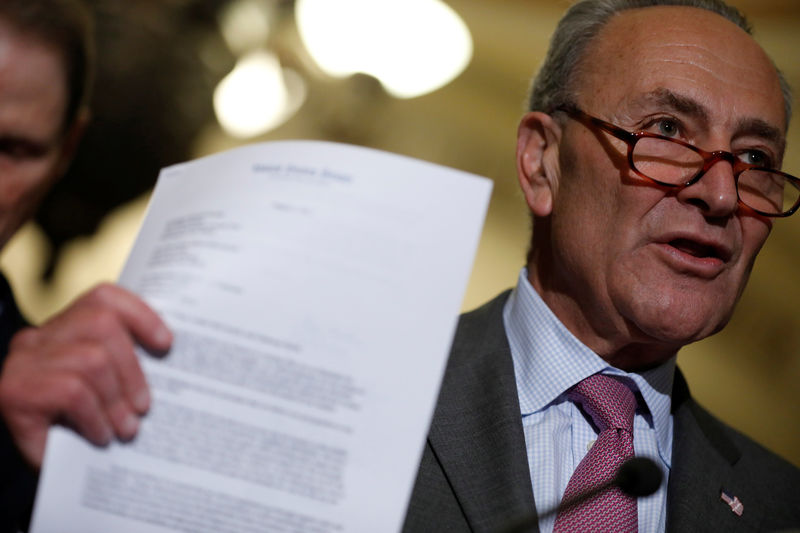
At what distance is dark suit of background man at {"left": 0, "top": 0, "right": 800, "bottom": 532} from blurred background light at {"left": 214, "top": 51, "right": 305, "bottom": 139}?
1784 millimetres

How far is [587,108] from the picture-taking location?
4.22 ft

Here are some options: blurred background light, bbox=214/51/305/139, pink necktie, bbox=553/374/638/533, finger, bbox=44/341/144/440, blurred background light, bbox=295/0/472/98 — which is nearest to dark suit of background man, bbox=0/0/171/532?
finger, bbox=44/341/144/440

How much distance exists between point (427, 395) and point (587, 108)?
0.75 metres

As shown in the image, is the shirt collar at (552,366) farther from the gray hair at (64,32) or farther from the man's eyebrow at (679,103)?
the gray hair at (64,32)

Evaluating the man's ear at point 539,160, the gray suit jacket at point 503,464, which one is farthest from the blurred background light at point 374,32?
the gray suit jacket at point 503,464

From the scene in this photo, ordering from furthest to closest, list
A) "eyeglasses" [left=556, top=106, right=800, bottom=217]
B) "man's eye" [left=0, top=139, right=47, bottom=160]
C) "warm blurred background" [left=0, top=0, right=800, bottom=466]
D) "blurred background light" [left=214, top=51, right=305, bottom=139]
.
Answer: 1. "blurred background light" [left=214, top=51, right=305, bottom=139]
2. "warm blurred background" [left=0, top=0, right=800, bottom=466]
3. "man's eye" [left=0, top=139, right=47, bottom=160]
4. "eyeglasses" [left=556, top=106, right=800, bottom=217]

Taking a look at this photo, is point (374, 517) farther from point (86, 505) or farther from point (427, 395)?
point (86, 505)

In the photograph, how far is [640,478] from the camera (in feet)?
2.89

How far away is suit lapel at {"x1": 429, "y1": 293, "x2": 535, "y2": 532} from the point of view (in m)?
1.04

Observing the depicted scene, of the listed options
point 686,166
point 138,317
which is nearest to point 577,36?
point 686,166

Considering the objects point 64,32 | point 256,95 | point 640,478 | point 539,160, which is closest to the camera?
point 640,478

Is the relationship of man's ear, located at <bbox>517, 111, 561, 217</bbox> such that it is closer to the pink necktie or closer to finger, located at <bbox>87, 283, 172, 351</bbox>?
the pink necktie

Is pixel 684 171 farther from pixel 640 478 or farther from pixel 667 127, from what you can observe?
pixel 640 478

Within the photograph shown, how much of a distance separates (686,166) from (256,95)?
2131mm
